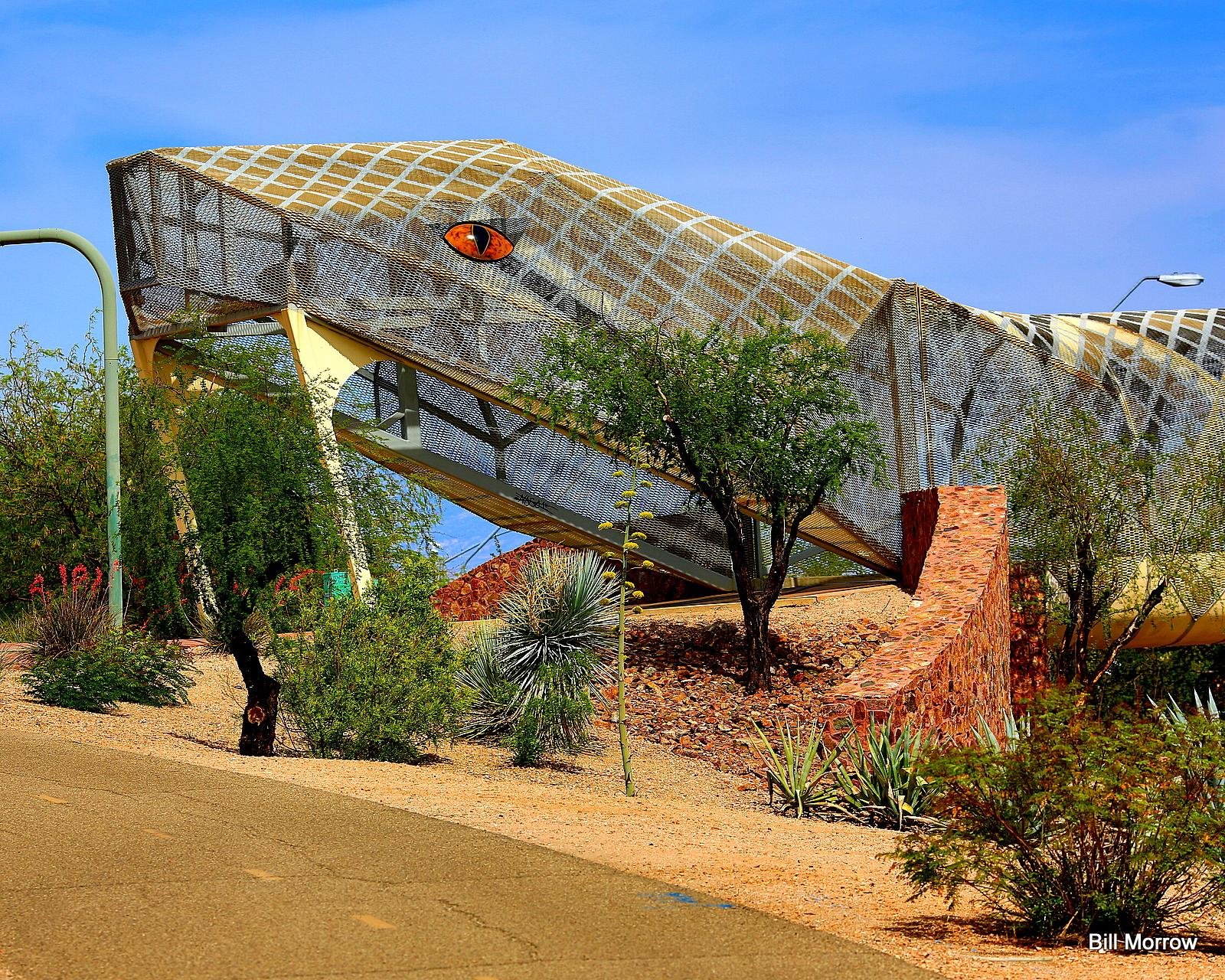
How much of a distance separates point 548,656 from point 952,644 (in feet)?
14.9

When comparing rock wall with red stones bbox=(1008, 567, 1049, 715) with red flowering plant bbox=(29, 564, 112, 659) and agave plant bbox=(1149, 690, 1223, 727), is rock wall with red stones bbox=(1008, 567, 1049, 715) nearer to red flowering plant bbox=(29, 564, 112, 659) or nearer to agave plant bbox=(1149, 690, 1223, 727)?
agave plant bbox=(1149, 690, 1223, 727)

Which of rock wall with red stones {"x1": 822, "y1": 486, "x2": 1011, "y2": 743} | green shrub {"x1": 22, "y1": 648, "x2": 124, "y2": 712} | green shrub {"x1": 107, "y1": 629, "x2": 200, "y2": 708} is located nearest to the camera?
rock wall with red stones {"x1": 822, "y1": 486, "x2": 1011, "y2": 743}

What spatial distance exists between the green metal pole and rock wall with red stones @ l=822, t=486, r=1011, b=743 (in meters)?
7.14

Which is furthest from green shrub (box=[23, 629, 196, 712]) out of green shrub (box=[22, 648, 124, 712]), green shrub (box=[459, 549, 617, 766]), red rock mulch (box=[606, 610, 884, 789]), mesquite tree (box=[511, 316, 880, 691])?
mesquite tree (box=[511, 316, 880, 691])

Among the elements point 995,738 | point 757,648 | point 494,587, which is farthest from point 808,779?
point 494,587

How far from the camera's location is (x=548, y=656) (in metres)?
15.6

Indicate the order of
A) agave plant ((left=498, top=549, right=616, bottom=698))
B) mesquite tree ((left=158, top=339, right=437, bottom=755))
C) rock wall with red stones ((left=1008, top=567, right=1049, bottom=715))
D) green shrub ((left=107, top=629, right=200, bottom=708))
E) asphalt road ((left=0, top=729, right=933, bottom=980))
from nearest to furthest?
asphalt road ((left=0, top=729, right=933, bottom=980)) < mesquite tree ((left=158, top=339, right=437, bottom=755)) < green shrub ((left=107, top=629, right=200, bottom=708)) < agave plant ((left=498, top=549, right=616, bottom=698)) < rock wall with red stones ((left=1008, top=567, right=1049, bottom=715))

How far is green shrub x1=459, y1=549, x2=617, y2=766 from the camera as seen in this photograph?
1482 cm

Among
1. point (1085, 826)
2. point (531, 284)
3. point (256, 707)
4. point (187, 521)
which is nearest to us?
point (1085, 826)

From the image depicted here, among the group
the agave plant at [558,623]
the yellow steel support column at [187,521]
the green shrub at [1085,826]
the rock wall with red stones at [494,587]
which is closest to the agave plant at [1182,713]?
the green shrub at [1085,826]

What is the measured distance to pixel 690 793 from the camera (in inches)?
514

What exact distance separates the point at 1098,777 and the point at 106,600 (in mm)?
12775

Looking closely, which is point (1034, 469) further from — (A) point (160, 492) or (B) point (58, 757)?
(B) point (58, 757)

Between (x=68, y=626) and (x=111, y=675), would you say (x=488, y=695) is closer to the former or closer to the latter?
(x=111, y=675)
